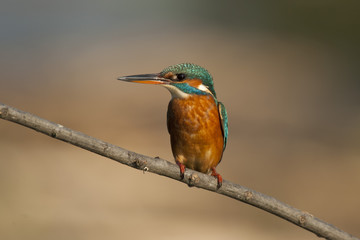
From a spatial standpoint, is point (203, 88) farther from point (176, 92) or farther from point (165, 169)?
point (165, 169)

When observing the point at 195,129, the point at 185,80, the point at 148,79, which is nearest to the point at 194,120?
the point at 195,129

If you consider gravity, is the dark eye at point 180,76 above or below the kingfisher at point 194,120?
above

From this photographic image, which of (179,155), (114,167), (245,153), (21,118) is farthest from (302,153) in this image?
(21,118)

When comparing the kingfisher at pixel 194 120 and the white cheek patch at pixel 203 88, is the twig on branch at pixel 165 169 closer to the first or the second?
the kingfisher at pixel 194 120

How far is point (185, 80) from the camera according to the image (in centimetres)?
187

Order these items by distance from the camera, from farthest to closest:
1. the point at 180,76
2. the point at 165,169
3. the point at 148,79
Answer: the point at 180,76 < the point at 148,79 < the point at 165,169

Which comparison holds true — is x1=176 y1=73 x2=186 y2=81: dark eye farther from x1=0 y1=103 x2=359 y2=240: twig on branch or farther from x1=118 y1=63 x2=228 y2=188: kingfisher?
x1=0 y1=103 x2=359 y2=240: twig on branch

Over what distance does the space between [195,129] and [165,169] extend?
53 cm

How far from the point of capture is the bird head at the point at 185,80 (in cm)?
178

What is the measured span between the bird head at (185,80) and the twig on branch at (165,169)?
400mm

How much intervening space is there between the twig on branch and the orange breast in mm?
343

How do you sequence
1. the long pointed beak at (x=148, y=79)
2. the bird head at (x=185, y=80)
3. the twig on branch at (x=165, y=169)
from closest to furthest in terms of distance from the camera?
the twig on branch at (x=165, y=169), the long pointed beak at (x=148, y=79), the bird head at (x=185, y=80)

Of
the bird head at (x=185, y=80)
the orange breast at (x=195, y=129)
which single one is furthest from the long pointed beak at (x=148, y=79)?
the orange breast at (x=195, y=129)

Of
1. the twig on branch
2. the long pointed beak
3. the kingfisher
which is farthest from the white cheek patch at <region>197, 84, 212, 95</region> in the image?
the twig on branch
